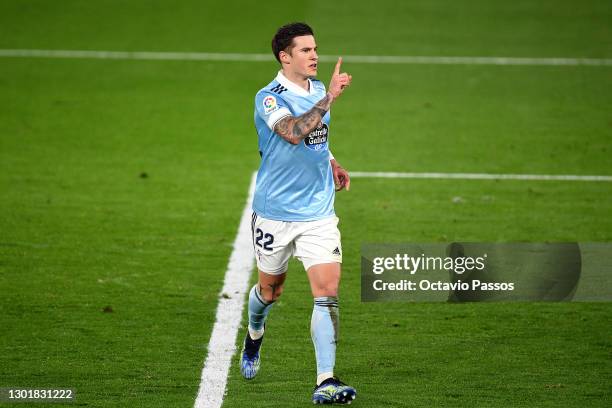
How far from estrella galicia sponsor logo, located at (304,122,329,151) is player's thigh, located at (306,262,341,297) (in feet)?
2.25

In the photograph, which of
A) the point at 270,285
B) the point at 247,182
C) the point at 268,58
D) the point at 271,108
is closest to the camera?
the point at 271,108

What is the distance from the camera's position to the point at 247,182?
12750 mm

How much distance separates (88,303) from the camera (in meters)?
8.81

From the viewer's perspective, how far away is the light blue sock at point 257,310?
725 cm

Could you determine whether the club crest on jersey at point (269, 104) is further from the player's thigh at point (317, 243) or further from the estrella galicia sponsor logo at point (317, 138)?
the player's thigh at point (317, 243)

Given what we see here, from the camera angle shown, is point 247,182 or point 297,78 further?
point 247,182

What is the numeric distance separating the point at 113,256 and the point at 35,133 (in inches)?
197

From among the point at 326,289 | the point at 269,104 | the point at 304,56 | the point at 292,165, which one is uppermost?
the point at 304,56

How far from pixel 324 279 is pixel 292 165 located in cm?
69

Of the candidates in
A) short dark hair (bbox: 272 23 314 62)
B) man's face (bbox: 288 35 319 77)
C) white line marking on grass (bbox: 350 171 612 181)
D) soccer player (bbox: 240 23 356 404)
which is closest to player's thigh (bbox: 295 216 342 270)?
soccer player (bbox: 240 23 356 404)

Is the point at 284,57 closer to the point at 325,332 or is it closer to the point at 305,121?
the point at 305,121

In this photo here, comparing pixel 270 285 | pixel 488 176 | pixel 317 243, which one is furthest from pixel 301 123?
pixel 488 176

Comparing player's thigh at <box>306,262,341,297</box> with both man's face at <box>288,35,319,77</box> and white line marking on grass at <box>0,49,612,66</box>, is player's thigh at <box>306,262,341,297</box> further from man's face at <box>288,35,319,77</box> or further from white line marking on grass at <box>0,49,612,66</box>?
white line marking on grass at <box>0,49,612,66</box>

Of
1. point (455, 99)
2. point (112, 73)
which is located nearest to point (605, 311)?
point (455, 99)
